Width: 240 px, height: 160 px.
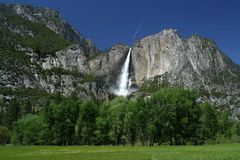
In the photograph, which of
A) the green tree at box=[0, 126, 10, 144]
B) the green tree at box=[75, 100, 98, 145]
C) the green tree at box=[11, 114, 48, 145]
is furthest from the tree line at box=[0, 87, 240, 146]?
the green tree at box=[0, 126, 10, 144]

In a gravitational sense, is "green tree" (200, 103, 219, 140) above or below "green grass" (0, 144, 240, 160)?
above

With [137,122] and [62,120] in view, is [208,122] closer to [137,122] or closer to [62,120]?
[137,122]

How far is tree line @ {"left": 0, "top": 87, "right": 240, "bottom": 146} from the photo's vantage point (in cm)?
12212

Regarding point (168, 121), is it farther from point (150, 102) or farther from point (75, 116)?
point (75, 116)

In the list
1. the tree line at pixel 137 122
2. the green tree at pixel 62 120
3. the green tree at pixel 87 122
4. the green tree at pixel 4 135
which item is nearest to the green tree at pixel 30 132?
the tree line at pixel 137 122

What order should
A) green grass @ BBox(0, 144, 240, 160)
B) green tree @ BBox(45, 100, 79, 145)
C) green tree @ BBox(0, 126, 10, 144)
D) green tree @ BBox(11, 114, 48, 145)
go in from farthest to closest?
green tree @ BBox(0, 126, 10, 144)
green tree @ BBox(11, 114, 48, 145)
green tree @ BBox(45, 100, 79, 145)
green grass @ BBox(0, 144, 240, 160)

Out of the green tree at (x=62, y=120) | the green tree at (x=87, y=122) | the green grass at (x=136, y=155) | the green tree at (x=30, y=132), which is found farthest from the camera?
the green tree at (x=30, y=132)

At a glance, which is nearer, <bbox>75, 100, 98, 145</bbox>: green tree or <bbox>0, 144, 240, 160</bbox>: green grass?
<bbox>0, 144, 240, 160</bbox>: green grass

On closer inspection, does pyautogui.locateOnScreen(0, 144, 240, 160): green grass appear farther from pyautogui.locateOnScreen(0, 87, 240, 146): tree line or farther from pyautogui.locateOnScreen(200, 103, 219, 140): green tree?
pyautogui.locateOnScreen(200, 103, 219, 140): green tree

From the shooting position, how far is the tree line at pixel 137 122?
401 feet

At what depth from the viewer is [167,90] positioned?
12794 cm

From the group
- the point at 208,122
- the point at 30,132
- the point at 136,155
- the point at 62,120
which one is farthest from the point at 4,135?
the point at 136,155

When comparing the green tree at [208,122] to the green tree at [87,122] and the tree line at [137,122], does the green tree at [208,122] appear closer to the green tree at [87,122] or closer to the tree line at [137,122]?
the tree line at [137,122]

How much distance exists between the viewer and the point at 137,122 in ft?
407
